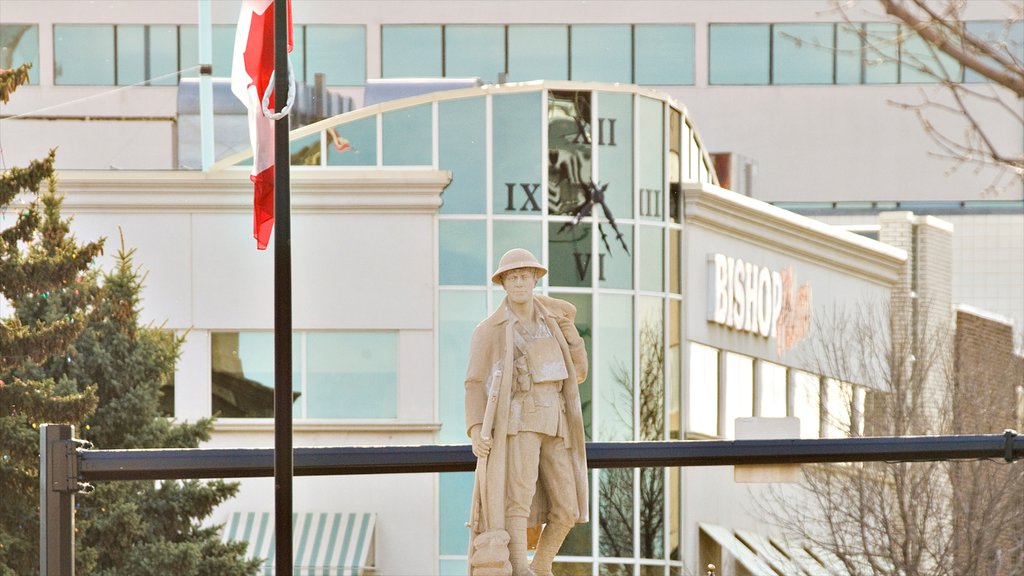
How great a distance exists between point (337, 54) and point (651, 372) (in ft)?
98.6

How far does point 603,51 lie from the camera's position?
65.5 metres

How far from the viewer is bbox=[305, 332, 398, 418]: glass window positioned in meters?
35.4

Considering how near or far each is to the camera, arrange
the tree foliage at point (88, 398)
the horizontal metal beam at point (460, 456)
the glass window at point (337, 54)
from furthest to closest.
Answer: the glass window at point (337, 54)
the tree foliage at point (88, 398)
the horizontal metal beam at point (460, 456)

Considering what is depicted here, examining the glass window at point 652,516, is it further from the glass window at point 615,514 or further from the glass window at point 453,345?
the glass window at point 453,345

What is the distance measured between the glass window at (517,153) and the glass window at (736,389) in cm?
645

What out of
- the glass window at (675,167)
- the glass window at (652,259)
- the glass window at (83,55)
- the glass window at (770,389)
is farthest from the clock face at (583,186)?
the glass window at (83,55)

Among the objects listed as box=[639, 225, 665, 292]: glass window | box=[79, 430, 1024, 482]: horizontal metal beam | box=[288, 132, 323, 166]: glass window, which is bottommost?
box=[79, 430, 1024, 482]: horizontal metal beam

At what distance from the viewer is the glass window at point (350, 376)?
35406mm

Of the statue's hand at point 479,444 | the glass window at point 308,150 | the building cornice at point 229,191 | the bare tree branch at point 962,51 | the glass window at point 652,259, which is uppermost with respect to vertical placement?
the glass window at point 308,150

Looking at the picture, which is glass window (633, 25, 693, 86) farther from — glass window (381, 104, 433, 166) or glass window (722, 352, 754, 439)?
glass window (381, 104, 433, 166)

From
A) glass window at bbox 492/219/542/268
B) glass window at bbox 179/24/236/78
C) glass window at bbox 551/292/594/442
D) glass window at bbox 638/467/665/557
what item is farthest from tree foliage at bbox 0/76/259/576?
glass window at bbox 179/24/236/78

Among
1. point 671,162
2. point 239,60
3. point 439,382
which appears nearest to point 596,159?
point 671,162

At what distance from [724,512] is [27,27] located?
34.1 meters

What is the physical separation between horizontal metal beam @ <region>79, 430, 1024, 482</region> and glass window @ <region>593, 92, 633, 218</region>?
2258 cm
